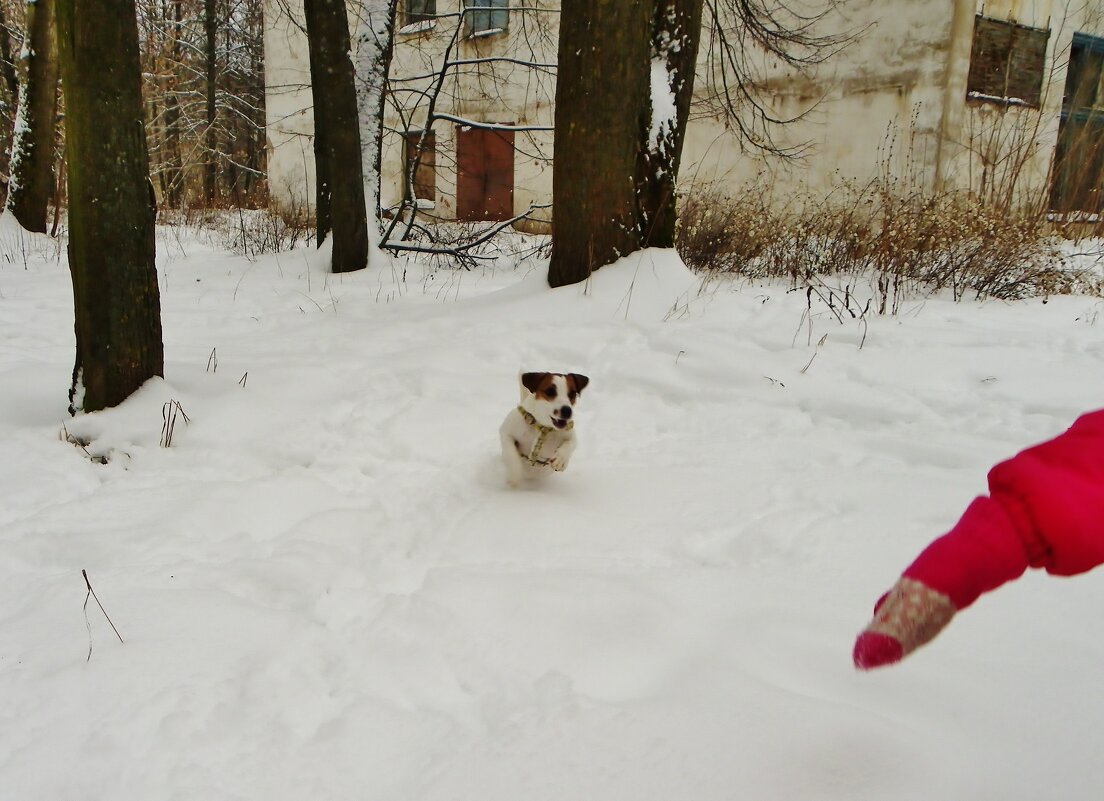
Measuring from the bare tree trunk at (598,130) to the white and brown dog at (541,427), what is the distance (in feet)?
9.70

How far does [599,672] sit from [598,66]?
499 centimetres

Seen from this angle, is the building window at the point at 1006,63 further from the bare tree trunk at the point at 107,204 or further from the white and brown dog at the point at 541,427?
the bare tree trunk at the point at 107,204

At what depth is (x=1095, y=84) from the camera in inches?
472

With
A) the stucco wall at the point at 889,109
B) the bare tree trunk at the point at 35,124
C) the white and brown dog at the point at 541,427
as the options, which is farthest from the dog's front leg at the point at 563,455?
the bare tree trunk at the point at 35,124

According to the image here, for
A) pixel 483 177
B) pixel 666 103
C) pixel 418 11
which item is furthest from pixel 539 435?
pixel 418 11

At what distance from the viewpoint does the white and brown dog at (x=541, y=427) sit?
3289mm

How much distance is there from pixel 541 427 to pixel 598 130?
3375mm

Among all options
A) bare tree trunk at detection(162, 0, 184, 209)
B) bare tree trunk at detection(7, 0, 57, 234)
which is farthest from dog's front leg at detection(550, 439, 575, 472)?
bare tree trunk at detection(162, 0, 184, 209)

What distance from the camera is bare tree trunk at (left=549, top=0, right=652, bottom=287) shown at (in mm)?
5699

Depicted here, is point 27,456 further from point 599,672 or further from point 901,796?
point 901,796

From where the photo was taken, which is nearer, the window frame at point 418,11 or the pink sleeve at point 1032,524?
the pink sleeve at point 1032,524

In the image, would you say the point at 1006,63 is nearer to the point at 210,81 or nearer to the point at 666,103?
the point at 666,103

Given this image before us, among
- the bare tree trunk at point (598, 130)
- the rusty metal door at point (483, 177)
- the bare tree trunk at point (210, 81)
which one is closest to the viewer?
the bare tree trunk at point (598, 130)

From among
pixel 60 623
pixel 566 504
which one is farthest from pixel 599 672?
pixel 60 623
